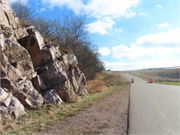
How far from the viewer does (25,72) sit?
8539mm

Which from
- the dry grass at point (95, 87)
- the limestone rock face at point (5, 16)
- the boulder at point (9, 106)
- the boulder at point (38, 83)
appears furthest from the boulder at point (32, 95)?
the dry grass at point (95, 87)

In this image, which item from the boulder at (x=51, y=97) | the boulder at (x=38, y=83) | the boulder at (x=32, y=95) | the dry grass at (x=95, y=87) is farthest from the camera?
the dry grass at (x=95, y=87)

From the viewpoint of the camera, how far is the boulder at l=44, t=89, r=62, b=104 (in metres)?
8.93

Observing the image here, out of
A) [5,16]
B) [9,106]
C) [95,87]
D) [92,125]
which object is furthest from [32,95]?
[95,87]

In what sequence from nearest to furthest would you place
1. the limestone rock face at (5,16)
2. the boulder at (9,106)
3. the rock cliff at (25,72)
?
the boulder at (9,106) < the rock cliff at (25,72) < the limestone rock face at (5,16)

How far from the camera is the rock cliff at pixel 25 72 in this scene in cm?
676

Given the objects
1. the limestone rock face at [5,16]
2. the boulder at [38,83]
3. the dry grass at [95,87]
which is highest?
the limestone rock face at [5,16]

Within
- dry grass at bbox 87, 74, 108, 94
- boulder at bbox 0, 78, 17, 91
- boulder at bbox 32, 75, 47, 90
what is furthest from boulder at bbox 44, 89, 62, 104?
dry grass at bbox 87, 74, 108, 94

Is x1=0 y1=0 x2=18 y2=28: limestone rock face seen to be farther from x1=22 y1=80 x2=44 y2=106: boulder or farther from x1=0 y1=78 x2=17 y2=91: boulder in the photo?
x1=22 y1=80 x2=44 y2=106: boulder

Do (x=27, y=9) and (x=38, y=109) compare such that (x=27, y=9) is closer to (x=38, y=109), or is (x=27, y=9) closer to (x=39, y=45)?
(x=39, y=45)

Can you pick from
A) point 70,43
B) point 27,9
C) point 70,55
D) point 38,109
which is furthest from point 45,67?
point 27,9

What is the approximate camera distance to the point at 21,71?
8.31 metres

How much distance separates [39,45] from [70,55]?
414 cm

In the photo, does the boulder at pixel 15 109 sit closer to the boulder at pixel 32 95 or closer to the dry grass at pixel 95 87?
the boulder at pixel 32 95
